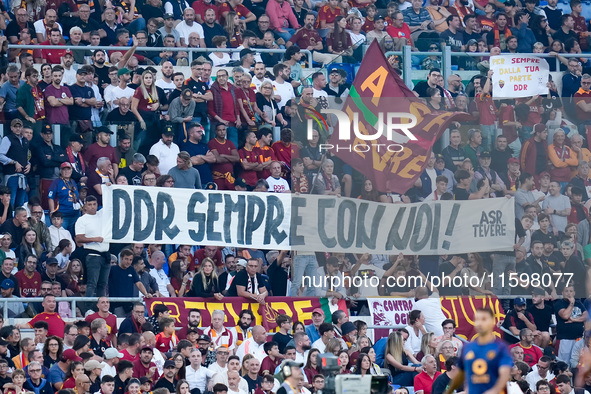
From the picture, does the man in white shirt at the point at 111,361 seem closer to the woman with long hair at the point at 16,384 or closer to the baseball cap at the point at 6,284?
the woman with long hair at the point at 16,384

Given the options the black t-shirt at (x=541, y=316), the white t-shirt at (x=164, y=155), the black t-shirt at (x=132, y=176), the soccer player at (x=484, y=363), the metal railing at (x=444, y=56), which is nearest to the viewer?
the soccer player at (x=484, y=363)

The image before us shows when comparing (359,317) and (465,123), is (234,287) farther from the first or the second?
(465,123)

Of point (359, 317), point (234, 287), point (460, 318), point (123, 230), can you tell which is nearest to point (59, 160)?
point (123, 230)

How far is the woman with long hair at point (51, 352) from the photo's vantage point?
1656cm

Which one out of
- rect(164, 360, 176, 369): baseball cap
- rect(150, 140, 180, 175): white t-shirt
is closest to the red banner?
rect(164, 360, 176, 369): baseball cap

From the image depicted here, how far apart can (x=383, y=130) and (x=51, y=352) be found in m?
6.83

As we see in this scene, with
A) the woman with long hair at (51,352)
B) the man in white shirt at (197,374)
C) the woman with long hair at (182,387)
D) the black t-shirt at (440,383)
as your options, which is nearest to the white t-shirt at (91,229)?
the woman with long hair at (51,352)

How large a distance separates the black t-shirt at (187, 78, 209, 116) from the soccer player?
1052cm

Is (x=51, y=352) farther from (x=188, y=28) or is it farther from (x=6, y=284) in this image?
(x=188, y=28)

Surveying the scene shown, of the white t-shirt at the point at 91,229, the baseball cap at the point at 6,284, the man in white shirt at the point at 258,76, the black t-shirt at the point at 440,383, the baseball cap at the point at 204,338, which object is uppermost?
the man in white shirt at the point at 258,76

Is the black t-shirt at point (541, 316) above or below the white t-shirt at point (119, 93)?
below

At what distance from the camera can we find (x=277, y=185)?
21.2 meters

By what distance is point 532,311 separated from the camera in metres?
20.1

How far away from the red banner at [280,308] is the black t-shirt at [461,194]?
1.70m
